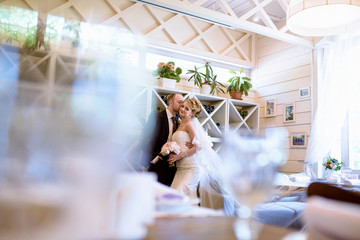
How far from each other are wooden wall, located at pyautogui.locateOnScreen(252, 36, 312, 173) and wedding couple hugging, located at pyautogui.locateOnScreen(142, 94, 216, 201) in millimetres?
1923

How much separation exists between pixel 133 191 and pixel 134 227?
0.07 m

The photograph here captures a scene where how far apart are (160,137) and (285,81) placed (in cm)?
259

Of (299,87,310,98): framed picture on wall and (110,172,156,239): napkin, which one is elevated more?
(299,87,310,98): framed picture on wall

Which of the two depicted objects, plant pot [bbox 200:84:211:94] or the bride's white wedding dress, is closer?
the bride's white wedding dress

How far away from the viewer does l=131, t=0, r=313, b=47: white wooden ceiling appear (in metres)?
3.44

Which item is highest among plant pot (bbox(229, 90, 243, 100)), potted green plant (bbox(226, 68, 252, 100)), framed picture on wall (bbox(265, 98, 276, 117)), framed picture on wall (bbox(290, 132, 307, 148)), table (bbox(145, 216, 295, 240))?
potted green plant (bbox(226, 68, 252, 100))

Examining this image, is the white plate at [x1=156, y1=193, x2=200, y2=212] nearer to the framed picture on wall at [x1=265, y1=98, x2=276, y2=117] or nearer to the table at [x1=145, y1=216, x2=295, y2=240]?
the table at [x1=145, y1=216, x2=295, y2=240]

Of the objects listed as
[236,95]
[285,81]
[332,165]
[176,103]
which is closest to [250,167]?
[176,103]

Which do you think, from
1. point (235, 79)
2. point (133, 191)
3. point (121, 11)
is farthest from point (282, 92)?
point (133, 191)

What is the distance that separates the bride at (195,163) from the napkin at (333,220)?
194cm

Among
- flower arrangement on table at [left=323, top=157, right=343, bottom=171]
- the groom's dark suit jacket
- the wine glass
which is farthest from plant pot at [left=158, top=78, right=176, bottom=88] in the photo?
the wine glass

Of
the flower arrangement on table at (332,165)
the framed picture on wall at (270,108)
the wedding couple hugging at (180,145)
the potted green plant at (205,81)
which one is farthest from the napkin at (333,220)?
the framed picture on wall at (270,108)

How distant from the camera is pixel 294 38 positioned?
430cm

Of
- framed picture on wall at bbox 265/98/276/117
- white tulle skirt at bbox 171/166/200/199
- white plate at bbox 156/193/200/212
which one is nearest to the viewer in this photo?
white plate at bbox 156/193/200/212
